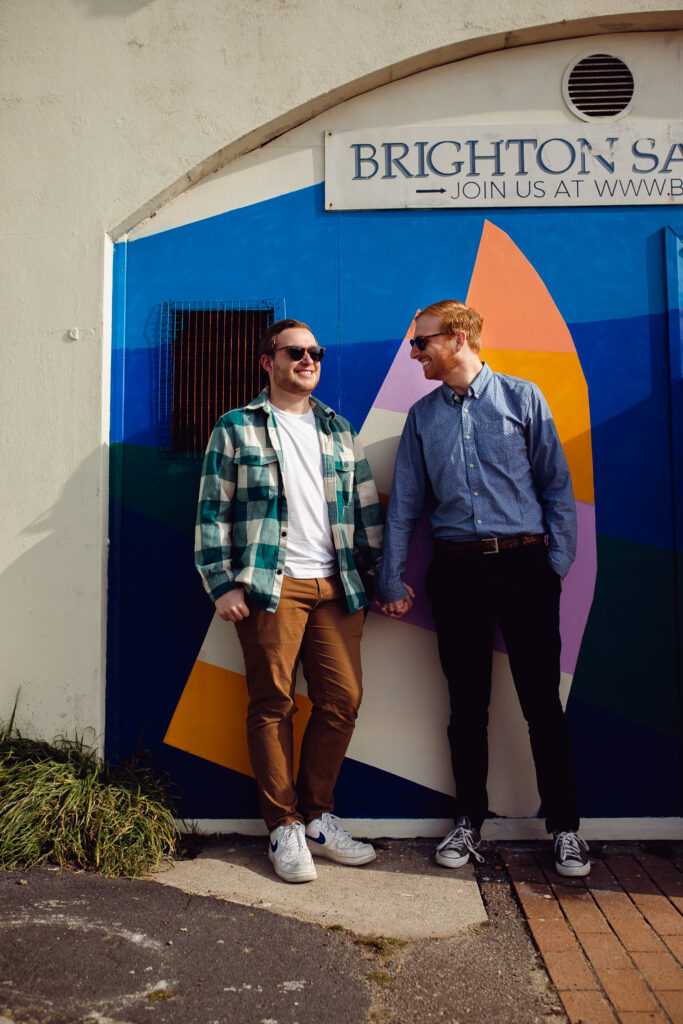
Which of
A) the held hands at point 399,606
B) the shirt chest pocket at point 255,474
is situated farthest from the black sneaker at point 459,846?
the shirt chest pocket at point 255,474

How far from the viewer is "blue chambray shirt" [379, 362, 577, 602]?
2969mm

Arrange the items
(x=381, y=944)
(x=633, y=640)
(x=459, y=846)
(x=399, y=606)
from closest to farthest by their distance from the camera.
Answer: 1. (x=381, y=944)
2. (x=459, y=846)
3. (x=399, y=606)
4. (x=633, y=640)

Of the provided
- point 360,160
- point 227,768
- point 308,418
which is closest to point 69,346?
point 308,418

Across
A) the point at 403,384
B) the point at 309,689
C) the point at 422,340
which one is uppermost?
the point at 422,340

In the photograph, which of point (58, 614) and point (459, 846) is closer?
point (459, 846)

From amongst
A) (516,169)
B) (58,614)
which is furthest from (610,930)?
(516,169)

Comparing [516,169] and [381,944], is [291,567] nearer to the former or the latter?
[381,944]

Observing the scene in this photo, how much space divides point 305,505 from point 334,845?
1.41m

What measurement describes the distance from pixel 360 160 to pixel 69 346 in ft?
5.30

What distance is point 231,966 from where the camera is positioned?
218 cm

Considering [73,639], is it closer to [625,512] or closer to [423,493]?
[423,493]

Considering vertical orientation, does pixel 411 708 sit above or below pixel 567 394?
below

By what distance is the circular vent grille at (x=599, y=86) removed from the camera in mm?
3389

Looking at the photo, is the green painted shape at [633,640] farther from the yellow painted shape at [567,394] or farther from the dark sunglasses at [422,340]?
the dark sunglasses at [422,340]
